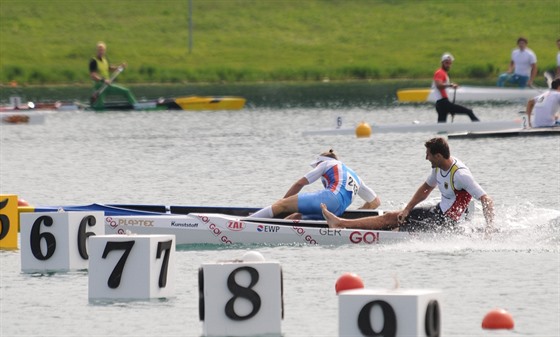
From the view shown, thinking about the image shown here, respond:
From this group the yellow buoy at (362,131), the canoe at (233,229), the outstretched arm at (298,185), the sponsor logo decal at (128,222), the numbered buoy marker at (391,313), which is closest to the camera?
the numbered buoy marker at (391,313)

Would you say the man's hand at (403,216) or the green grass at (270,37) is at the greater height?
the green grass at (270,37)

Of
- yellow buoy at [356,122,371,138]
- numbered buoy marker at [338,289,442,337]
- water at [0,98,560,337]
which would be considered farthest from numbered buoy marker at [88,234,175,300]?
yellow buoy at [356,122,371,138]

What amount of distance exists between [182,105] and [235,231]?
29.8 metres

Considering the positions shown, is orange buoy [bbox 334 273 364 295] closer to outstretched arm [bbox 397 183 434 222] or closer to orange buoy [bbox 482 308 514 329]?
orange buoy [bbox 482 308 514 329]

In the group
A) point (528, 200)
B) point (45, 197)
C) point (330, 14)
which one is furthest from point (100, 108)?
point (330, 14)

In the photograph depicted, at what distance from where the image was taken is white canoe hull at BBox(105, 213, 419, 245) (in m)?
21.6

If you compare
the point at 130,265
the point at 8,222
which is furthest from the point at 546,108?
the point at 130,265

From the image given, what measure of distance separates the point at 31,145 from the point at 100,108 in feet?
29.5

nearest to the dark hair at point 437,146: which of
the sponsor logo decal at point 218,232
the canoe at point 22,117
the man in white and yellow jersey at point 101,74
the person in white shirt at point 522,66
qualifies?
the sponsor logo decal at point 218,232

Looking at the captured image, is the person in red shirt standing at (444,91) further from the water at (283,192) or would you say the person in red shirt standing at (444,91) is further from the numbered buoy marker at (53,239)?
the numbered buoy marker at (53,239)

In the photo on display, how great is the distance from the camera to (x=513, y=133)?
3697cm

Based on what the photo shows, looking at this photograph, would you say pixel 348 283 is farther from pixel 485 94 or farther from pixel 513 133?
pixel 485 94

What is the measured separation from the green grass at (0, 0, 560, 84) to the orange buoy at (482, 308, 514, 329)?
56.2m

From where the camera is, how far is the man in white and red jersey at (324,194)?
867 inches
